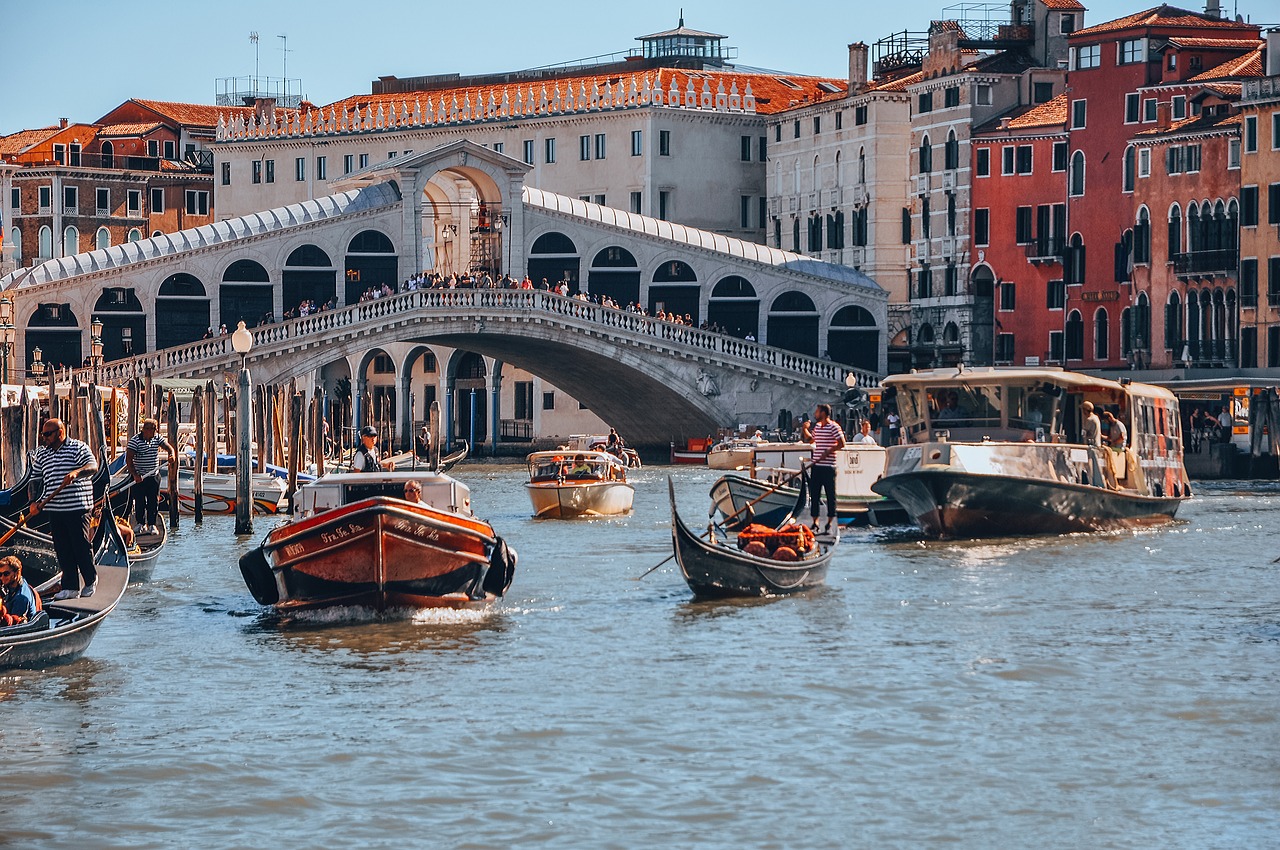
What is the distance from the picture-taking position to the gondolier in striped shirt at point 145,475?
25094 millimetres

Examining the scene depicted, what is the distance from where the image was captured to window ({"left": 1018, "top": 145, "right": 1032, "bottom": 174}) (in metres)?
58.4

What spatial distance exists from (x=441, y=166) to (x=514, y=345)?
456cm

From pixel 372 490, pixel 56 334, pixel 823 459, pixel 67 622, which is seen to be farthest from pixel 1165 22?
pixel 67 622

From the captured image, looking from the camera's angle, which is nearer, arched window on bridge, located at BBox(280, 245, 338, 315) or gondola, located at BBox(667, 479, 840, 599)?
gondola, located at BBox(667, 479, 840, 599)

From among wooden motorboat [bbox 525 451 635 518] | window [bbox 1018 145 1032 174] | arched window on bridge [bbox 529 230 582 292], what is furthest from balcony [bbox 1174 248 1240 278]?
wooden motorboat [bbox 525 451 635 518]

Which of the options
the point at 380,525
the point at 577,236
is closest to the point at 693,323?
the point at 577,236

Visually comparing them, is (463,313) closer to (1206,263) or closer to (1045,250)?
(1045,250)

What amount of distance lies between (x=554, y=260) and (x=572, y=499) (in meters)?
23.9

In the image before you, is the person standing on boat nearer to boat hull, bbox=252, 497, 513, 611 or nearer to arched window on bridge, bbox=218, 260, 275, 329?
boat hull, bbox=252, 497, 513, 611

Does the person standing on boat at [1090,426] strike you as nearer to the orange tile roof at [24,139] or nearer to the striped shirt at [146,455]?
the striped shirt at [146,455]

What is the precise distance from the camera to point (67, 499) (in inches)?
723

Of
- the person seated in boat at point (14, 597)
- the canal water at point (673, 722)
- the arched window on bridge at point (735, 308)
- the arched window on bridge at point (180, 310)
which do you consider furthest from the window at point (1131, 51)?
the person seated in boat at point (14, 597)

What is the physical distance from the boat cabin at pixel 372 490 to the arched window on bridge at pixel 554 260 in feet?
124

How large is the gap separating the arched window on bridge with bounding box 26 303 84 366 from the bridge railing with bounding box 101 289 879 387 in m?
3.97
